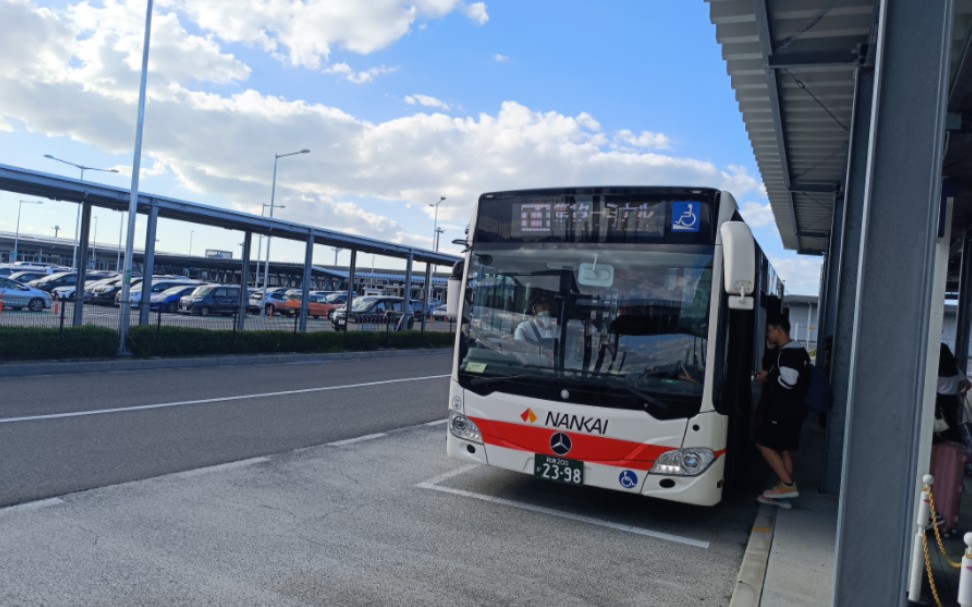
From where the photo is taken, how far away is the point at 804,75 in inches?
368

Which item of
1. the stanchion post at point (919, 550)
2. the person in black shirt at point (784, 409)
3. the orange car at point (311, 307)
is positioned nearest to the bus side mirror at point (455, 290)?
the person in black shirt at point (784, 409)

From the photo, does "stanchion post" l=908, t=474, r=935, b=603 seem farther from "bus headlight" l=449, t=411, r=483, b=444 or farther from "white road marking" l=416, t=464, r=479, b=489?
"white road marking" l=416, t=464, r=479, b=489

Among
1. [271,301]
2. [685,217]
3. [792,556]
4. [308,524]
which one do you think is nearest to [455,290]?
[685,217]

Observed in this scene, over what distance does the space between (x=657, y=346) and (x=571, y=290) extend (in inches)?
34.3

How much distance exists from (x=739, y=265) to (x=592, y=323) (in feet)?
4.29

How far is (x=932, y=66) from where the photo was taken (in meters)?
3.30

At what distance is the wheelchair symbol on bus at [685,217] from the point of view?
5.98m

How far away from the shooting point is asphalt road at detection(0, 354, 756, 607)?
449 centimetres

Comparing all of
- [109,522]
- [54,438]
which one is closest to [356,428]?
[54,438]

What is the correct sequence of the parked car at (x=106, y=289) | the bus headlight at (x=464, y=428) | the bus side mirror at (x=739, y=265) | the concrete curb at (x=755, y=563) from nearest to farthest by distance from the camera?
the concrete curb at (x=755, y=563) < the bus side mirror at (x=739, y=265) < the bus headlight at (x=464, y=428) < the parked car at (x=106, y=289)

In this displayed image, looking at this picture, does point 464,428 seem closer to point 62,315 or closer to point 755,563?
point 755,563

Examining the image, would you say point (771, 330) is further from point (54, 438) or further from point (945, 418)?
point (54, 438)

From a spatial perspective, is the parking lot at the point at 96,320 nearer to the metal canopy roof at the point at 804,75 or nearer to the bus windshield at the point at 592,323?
the bus windshield at the point at 592,323

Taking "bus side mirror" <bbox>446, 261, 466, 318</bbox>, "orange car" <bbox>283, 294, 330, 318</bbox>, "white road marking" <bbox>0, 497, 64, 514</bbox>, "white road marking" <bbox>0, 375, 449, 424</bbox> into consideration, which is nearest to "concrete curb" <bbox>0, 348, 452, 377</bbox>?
"white road marking" <bbox>0, 375, 449, 424</bbox>
